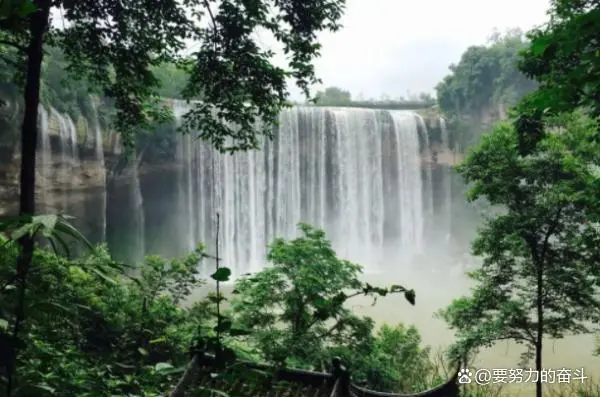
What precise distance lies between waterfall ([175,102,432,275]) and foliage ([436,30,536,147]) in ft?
10.4

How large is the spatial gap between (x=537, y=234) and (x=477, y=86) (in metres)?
22.2

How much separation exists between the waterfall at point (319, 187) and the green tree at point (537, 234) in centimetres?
1509

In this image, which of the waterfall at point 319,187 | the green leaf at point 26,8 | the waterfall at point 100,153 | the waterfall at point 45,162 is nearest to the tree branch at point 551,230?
the green leaf at point 26,8

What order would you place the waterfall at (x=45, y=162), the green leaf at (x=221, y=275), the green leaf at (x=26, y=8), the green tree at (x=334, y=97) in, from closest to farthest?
1. the green leaf at (x=26, y=8)
2. the green leaf at (x=221, y=275)
3. the waterfall at (x=45, y=162)
4. the green tree at (x=334, y=97)

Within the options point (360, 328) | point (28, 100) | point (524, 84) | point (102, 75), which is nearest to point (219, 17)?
point (102, 75)

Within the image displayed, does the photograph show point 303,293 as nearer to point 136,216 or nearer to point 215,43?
point 215,43

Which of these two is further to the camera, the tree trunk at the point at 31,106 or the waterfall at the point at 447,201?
the waterfall at the point at 447,201

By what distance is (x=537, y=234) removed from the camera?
7832 mm

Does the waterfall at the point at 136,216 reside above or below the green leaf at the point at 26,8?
below

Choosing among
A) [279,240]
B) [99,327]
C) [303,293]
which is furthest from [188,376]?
[279,240]

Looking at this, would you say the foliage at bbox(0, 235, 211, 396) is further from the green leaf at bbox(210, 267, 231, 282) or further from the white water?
the white water

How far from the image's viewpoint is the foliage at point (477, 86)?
26859 millimetres

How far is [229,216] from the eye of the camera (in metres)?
23.1

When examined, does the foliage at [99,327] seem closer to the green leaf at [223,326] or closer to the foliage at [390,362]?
the green leaf at [223,326]
